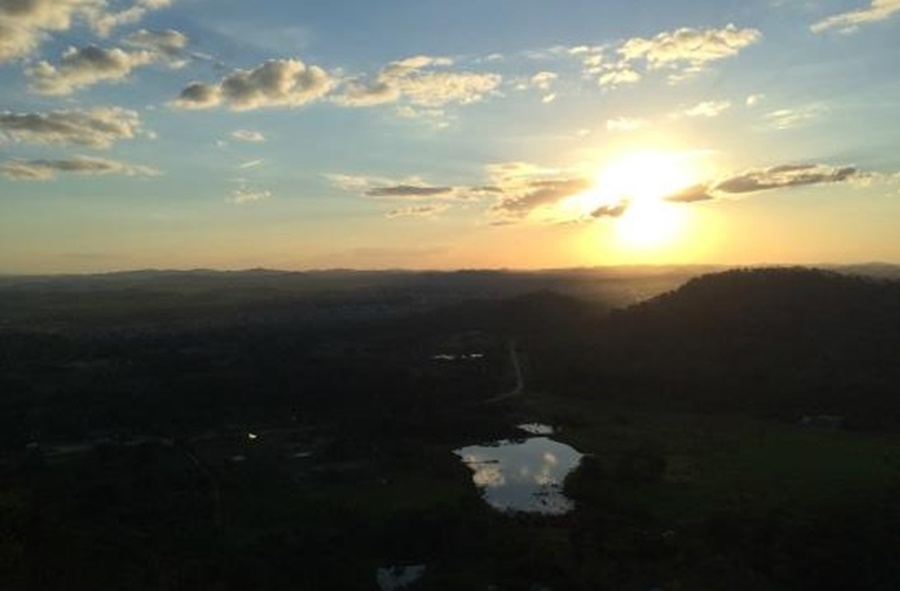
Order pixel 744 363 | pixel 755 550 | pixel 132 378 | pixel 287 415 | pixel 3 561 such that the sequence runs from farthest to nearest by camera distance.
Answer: pixel 132 378 < pixel 744 363 < pixel 287 415 < pixel 755 550 < pixel 3 561

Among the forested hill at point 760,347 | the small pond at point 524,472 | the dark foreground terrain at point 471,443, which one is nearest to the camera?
the dark foreground terrain at point 471,443

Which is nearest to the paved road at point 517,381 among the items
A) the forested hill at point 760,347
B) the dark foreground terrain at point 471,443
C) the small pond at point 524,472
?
the dark foreground terrain at point 471,443

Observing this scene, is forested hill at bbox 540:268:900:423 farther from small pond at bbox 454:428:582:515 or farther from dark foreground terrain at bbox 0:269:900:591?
small pond at bbox 454:428:582:515

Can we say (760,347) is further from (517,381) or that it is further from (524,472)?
(524,472)

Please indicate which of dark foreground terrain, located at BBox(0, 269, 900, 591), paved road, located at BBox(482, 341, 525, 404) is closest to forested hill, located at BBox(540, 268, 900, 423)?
dark foreground terrain, located at BBox(0, 269, 900, 591)

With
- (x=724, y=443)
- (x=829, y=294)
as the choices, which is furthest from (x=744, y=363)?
(x=724, y=443)

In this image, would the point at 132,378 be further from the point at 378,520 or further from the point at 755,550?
the point at 755,550

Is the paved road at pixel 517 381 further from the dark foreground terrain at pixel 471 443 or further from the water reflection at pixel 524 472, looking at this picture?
the water reflection at pixel 524 472
